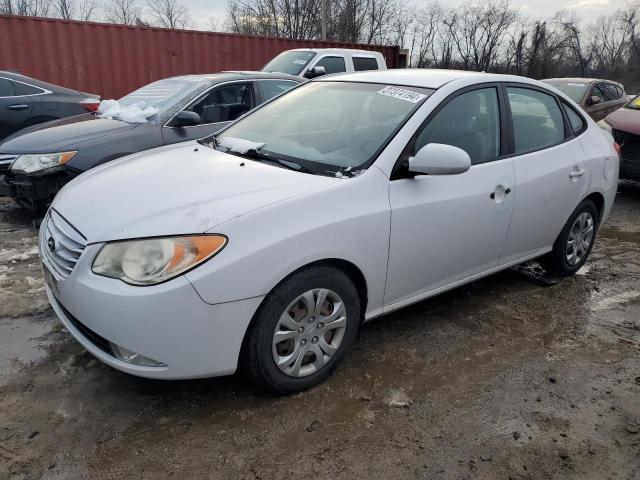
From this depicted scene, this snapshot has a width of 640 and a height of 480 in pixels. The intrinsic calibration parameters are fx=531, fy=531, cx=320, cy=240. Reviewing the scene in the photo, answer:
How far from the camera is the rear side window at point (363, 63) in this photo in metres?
10.4

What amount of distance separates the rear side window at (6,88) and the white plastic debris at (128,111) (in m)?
1.80

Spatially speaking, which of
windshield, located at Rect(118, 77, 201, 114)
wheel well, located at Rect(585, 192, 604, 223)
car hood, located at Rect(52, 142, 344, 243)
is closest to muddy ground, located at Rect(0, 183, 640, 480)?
car hood, located at Rect(52, 142, 344, 243)

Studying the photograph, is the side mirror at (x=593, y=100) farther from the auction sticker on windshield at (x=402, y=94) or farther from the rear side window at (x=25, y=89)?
the rear side window at (x=25, y=89)

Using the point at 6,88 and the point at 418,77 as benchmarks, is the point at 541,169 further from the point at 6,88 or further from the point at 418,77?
the point at 6,88

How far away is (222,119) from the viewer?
223 inches

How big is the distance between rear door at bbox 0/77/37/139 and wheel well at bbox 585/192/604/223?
672 cm

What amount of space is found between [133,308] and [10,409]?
0.96 m

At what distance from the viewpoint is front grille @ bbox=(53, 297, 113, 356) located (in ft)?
7.97

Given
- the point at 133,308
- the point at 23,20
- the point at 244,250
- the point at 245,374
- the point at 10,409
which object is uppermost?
the point at 23,20

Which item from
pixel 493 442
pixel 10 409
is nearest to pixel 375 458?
pixel 493 442

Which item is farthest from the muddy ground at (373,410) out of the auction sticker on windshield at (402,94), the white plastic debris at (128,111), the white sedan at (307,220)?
the white plastic debris at (128,111)

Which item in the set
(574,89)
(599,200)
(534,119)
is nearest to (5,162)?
(534,119)

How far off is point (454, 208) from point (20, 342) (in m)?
2.70

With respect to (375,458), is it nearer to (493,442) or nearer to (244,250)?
(493,442)
